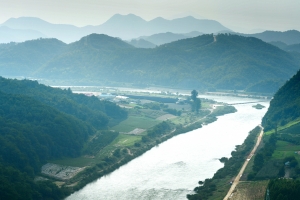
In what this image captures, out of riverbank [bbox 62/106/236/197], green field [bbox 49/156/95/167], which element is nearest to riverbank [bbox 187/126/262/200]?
riverbank [bbox 62/106/236/197]

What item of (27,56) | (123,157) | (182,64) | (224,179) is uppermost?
(27,56)

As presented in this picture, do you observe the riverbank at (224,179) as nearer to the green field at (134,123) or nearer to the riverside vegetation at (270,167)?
the riverside vegetation at (270,167)

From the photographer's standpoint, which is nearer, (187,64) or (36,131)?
(36,131)

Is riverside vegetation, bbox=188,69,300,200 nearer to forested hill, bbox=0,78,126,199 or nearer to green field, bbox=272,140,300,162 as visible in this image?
green field, bbox=272,140,300,162

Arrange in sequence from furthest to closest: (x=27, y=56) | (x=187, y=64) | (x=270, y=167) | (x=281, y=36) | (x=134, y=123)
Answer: (x=281, y=36) < (x=27, y=56) < (x=187, y=64) < (x=134, y=123) < (x=270, y=167)

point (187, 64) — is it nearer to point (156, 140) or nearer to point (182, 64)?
point (182, 64)

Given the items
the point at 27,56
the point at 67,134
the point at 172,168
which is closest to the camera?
the point at 172,168

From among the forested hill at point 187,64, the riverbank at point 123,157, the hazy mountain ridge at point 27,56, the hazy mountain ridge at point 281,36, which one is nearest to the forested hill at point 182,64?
the forested hill at point 187,64

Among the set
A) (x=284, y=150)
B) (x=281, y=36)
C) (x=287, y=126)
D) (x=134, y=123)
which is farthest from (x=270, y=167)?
(x=281, y=36)
